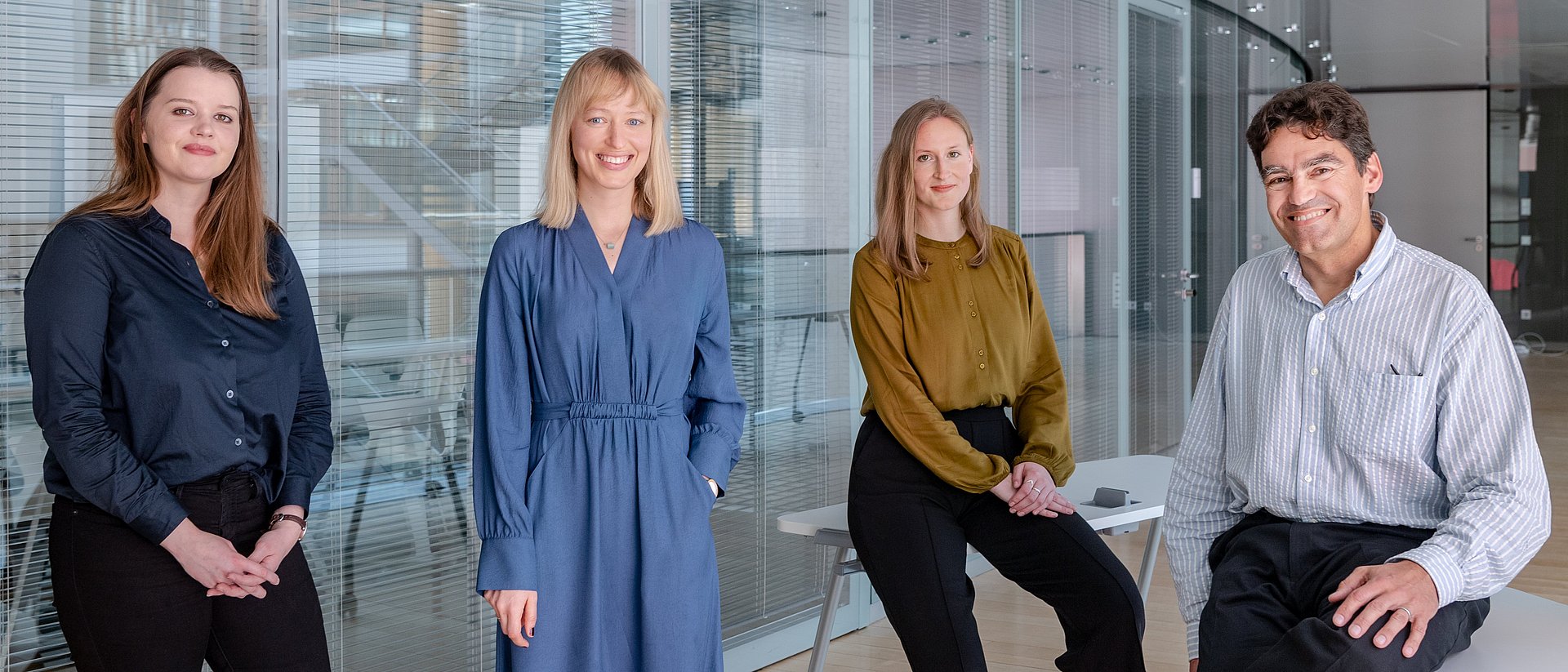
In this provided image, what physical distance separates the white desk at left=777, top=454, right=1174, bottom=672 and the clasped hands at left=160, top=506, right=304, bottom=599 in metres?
1.16

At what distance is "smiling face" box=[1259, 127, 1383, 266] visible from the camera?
→ 192cm

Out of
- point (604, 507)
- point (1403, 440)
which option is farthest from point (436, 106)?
point (1403, 440)

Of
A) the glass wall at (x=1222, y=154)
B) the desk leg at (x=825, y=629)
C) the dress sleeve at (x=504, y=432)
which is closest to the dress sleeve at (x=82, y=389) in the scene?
the dress sleeve at (x=504, y=432)

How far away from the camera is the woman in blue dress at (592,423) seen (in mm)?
1991

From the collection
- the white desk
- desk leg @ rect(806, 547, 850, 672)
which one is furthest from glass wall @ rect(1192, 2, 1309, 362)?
desk leg @ rect(806, 547, 850, 672)

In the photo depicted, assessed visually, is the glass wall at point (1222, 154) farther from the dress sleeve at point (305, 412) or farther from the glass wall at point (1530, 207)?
the glass wall at point (1530, 207)

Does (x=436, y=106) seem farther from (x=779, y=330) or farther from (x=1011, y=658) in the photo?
(x=1011, y=658)

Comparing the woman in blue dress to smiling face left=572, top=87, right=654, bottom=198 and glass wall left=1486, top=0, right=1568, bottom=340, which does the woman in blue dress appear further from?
glass wall left=1486, top=0, right=1568, bottom=340

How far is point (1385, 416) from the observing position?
6.16 ft

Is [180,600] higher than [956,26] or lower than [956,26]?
lower

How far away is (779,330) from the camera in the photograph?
4.07 m

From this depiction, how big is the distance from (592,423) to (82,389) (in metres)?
0.73

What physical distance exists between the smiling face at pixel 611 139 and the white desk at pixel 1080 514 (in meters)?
1.00

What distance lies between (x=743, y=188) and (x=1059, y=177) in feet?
7.13
